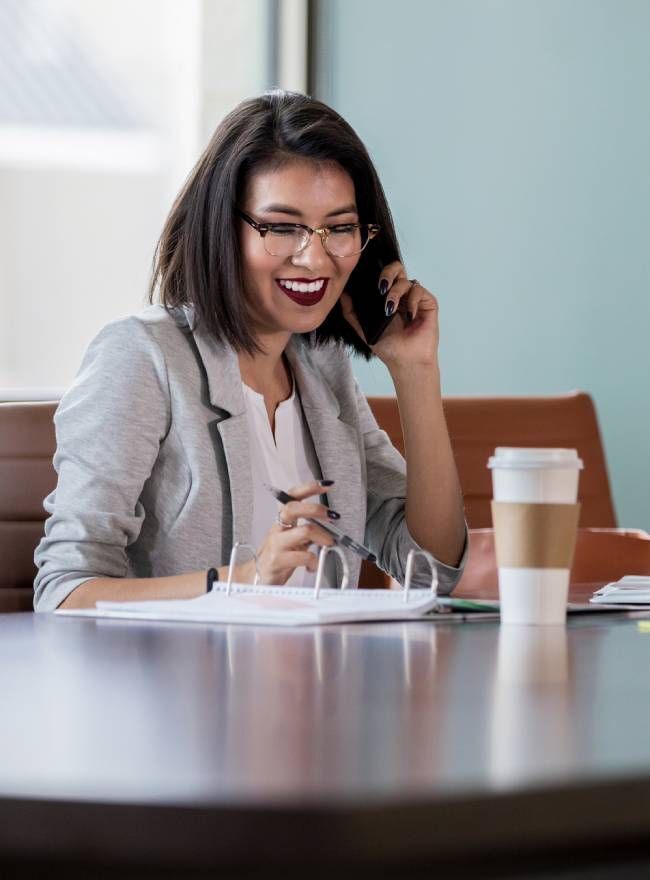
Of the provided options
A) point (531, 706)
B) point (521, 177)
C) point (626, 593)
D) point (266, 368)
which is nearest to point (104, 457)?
point (266, 368)

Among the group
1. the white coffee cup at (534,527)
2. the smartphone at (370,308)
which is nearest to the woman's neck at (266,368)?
the smartphone at (370,308)

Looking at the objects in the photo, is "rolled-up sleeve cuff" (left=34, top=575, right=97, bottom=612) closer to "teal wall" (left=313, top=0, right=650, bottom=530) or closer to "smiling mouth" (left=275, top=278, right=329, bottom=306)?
"smiling mouth" (left=275, top=278, right=329, bottom=306)

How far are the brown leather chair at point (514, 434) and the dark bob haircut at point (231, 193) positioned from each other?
778mm

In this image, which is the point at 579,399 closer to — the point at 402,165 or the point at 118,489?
the point at 402,165

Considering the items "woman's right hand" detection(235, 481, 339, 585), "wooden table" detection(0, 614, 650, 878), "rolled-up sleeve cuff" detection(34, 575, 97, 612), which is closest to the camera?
"wooden table" detection(0, 614, 650, 878)

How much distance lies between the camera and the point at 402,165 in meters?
3.74

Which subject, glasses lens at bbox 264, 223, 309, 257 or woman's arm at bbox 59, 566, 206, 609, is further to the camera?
glasses lens at bbox 264, 223, 309, 257

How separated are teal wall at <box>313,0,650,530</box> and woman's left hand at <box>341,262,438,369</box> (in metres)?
1.32

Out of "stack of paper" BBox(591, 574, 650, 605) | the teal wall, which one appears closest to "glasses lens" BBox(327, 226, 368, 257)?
"stack of paper" BBox(591, 574, 650, 605)

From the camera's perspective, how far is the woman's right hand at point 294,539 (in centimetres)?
133

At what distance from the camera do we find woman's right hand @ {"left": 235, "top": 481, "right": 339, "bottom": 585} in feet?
4.36

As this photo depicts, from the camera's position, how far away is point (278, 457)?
6.37ft

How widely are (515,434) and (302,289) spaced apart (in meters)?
0.99

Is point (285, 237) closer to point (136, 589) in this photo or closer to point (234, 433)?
point (234, 433)
